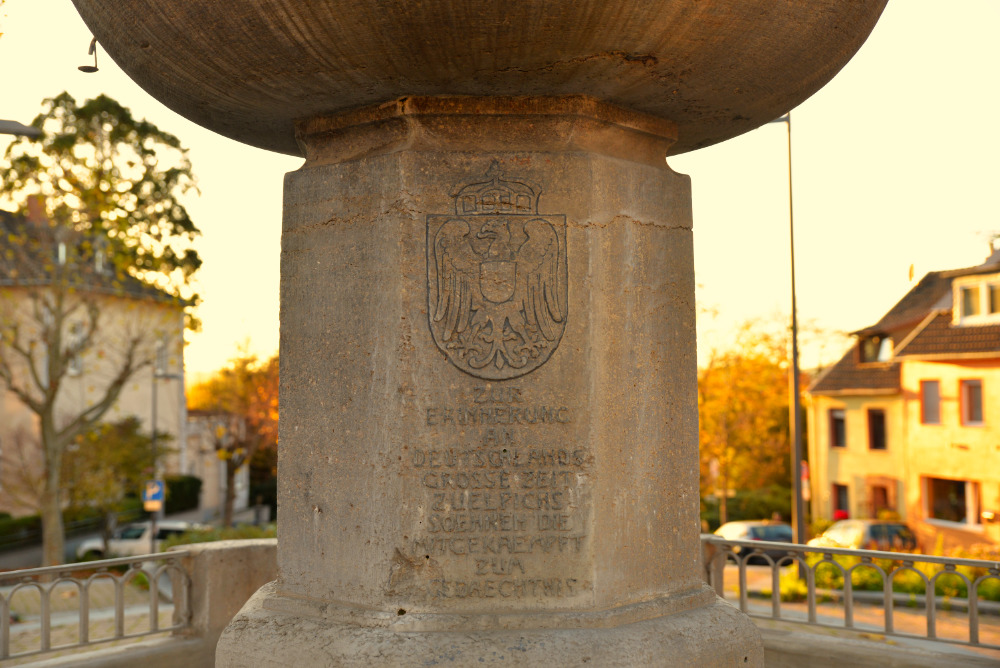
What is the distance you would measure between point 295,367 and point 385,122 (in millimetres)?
1146

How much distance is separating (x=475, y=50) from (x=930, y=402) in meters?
33.6

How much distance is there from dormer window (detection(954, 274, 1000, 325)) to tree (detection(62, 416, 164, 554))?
27692mm

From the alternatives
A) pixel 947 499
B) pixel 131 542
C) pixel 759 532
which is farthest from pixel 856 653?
pixel 947 499

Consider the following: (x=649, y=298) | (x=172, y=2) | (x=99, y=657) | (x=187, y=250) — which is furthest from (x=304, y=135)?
(x=187, y=250)

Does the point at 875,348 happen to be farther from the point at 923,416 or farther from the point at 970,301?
the point at 970,301

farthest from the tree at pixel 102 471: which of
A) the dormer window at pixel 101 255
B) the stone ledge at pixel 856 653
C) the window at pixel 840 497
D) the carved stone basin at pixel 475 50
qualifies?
the window at pixel 840 497

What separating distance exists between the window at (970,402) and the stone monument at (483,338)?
30.6 m

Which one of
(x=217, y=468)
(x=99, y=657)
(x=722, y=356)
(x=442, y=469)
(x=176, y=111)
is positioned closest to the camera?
(x=442, y=469)

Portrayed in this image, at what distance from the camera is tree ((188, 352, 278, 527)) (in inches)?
1308

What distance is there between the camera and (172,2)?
3.33m

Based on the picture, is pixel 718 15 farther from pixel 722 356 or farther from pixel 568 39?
pixel 722 356

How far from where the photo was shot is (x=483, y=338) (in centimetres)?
363

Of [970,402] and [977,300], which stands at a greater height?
[977,300]

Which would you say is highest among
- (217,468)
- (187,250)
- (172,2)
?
(187,250)
